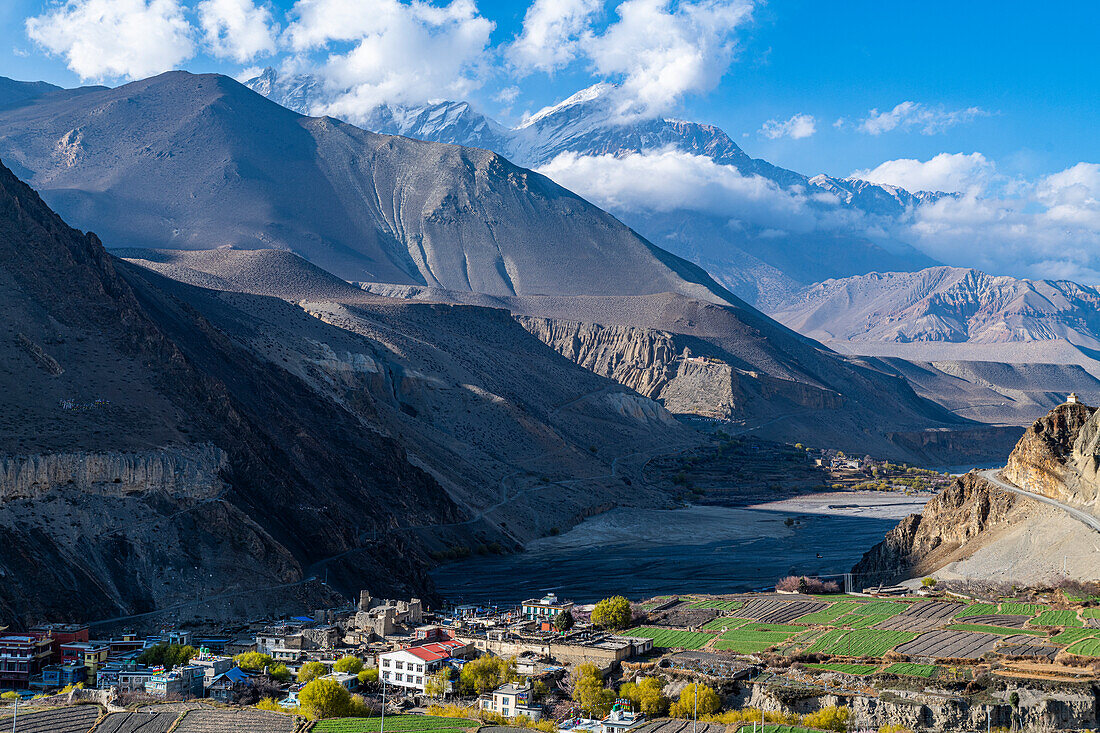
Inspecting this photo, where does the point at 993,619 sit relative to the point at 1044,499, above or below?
below

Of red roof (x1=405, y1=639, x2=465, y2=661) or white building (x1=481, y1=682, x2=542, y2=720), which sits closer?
white building (x1=481, y1=682, x2=542, y2=720)

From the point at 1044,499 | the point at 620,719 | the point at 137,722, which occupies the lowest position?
the point at 620,719

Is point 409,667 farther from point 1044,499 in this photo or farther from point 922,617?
point 1044,499

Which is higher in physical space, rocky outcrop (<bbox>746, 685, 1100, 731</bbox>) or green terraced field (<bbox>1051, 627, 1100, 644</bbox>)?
green terraced field (<bbox>1051, 627, 1100, 644</bbox>)

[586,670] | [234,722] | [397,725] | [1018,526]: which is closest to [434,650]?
[586,670]

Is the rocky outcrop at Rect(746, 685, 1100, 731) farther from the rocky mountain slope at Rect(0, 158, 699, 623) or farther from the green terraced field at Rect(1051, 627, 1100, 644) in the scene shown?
the rocky mountain slope at Rect(0, 158, 699, 623)

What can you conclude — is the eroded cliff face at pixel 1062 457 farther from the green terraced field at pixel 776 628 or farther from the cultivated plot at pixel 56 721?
the cultivated plot at pixel 56 721

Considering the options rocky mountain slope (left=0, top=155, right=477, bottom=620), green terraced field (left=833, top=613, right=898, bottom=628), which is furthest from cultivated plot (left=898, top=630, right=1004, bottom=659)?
rocky mountain slope (left=0, top=155, right=477, bottom=620)
